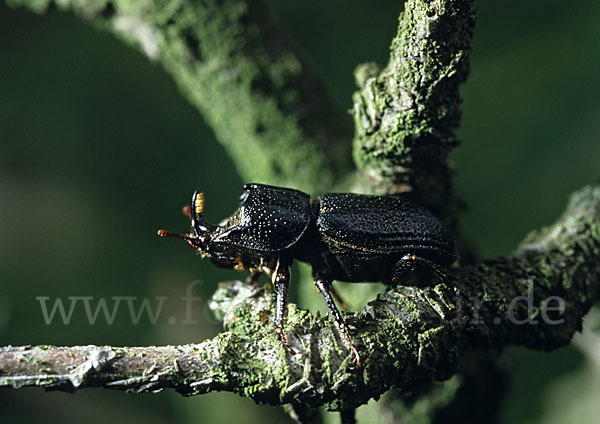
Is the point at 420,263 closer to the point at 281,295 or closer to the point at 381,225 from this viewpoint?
the point at 381,225

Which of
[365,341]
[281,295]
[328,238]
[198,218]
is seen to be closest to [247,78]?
[198,218]

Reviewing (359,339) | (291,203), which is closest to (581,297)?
(359,339)

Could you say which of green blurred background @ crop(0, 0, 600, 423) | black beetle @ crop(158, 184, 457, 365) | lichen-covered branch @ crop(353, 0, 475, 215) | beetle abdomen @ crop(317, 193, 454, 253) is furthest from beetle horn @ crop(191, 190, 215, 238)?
green blurred background @ crop(0, 0, 600, 423)

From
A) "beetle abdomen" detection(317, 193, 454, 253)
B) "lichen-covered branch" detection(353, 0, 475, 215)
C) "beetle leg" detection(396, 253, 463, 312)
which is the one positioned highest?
"lichen-covered branch" detection(353, 0, 475, 215)

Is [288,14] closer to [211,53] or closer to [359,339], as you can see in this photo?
[211,53]

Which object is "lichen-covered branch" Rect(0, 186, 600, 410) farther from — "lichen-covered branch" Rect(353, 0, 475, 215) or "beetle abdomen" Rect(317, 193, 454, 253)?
"lichen-covered branch" Rect(353, 0, 475, 215)

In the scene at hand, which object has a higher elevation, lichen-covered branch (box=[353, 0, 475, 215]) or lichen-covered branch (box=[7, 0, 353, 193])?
lichen-covered branch (box=[7, 0, 353, 193])
